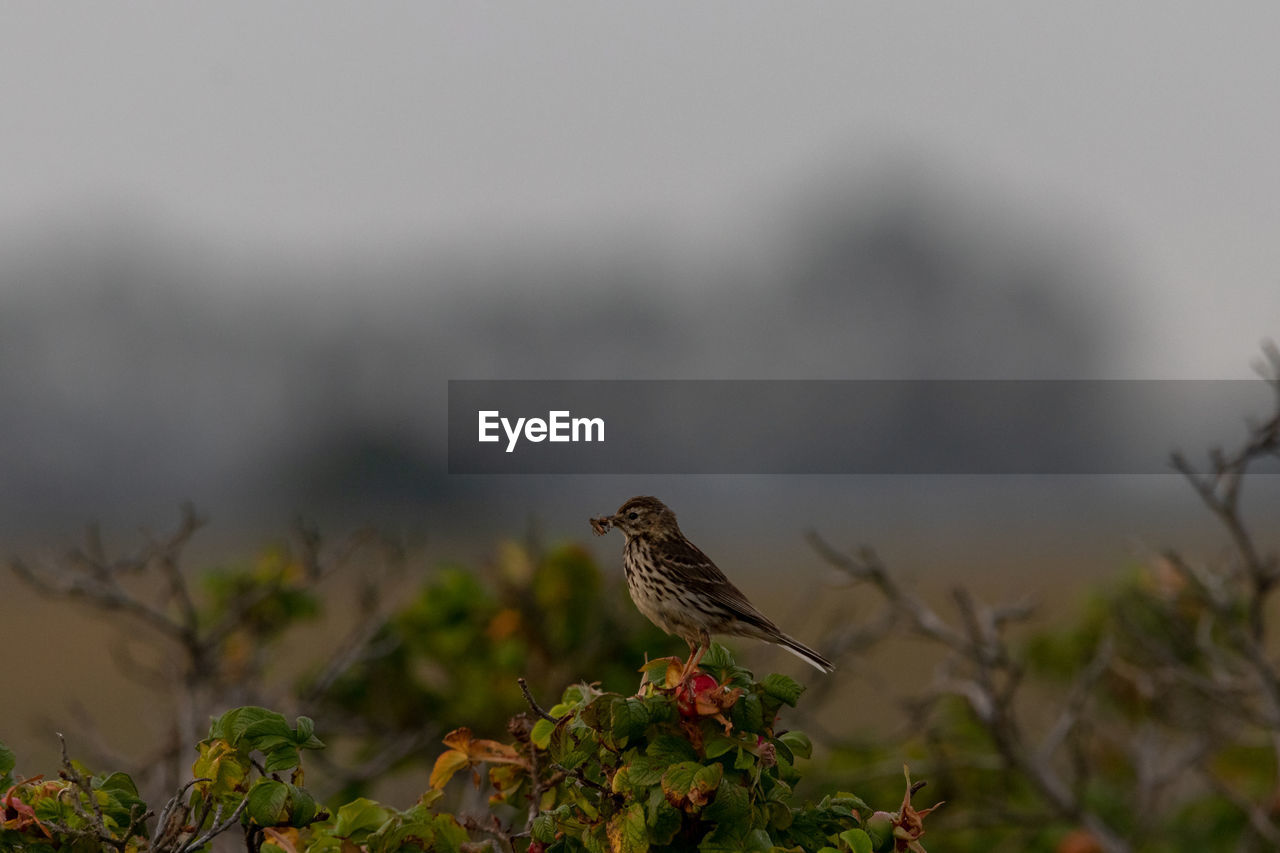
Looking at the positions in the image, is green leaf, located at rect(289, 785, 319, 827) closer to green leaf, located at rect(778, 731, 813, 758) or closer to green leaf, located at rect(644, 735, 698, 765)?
green leaf, located at rect(644, 735, 698, 765)

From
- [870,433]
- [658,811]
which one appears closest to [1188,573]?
[658,811]

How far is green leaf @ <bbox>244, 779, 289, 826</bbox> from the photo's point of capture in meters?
3.22

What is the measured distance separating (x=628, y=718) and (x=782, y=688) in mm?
376

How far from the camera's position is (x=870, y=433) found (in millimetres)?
113000

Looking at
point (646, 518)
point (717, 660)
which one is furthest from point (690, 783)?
point (646, 518)

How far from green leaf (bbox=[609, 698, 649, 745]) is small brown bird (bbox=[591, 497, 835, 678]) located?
4.19 ft

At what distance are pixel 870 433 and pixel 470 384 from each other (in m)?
40.1

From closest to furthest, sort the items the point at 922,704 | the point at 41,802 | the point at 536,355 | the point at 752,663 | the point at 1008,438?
the point at 41,802
the point at 922,704
the point at 752,663
the point at 536,355
the point at 1008,438

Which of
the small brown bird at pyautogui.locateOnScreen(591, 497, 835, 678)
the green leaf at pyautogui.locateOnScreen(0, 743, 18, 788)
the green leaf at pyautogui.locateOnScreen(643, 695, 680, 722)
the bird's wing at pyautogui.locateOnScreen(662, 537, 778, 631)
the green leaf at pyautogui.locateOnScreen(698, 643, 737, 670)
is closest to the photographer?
the green leaf at pyautogui.locateOnScreen(643, 695, 680, 722)

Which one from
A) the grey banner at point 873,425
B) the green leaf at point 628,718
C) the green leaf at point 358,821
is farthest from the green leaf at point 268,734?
the grey banner at point 873,425

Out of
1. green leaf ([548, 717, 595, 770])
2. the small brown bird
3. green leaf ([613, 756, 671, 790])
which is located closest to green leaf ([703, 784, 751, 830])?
green leaf ([613, 756, 671, 790])

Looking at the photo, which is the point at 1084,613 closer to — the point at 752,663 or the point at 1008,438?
the point at 752,663

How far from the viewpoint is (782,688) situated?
3.22 metres

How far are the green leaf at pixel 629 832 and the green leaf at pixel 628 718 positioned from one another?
17cm
